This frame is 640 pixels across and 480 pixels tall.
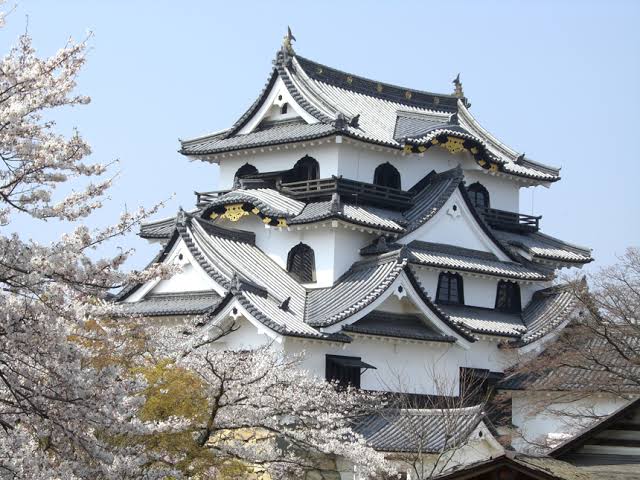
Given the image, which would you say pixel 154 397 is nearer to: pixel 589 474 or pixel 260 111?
pixel 589 474

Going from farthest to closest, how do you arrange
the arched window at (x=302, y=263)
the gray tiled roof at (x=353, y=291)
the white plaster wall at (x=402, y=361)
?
the arched window at (x=302, y=263), the gray tiled roof at (x=353, y=291), the white plaster wall at (x=402, y=361)

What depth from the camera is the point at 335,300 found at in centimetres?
3019

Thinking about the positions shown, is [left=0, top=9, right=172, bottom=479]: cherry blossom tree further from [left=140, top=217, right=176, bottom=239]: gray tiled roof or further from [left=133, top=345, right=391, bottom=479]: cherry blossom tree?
[left=140, top=217, right=176, bottom=239]: gray tiled roof

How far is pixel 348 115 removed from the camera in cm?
3431

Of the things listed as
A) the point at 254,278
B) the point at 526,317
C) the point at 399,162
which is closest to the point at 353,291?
the point at 254,278

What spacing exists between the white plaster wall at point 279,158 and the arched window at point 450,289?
4759 millimetres

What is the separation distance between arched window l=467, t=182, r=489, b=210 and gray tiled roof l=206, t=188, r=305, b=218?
714cm

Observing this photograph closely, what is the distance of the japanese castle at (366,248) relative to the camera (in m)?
29.4

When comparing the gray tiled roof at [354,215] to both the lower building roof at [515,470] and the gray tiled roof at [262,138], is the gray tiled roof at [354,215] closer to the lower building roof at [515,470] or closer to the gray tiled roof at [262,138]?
the gray tiled roof at [262,138]

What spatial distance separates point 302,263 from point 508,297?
745 cm

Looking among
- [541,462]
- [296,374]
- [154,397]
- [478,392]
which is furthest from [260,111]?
[541,462]

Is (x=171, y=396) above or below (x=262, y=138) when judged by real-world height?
below

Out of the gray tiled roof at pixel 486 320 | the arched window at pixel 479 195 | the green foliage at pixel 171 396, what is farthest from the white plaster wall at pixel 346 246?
the green foliage at pixel 171 396

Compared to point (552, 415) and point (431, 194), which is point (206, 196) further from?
point (552, 415)
